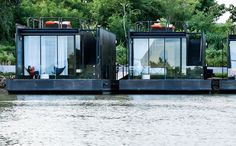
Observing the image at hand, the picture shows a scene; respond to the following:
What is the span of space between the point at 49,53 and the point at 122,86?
4273 mm

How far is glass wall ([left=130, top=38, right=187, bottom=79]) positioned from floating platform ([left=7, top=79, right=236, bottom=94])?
1.51 m

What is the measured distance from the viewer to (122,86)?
37750 millimetres

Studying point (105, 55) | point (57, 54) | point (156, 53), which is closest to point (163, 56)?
point (156, 53)

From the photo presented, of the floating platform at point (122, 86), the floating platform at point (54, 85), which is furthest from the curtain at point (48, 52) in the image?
the floating platform at point (54, 85)

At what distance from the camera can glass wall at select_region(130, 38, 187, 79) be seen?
39438 mm

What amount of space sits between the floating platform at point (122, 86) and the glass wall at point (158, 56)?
4.96 feet

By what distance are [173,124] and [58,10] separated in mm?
56499

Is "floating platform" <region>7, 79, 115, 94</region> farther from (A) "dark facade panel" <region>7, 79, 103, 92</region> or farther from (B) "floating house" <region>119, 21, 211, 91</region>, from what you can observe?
(B) "floating house" <region>119, 21, 211, 91</region>

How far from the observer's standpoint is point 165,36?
131ft

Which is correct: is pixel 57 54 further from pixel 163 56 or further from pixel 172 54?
pixel 172 54

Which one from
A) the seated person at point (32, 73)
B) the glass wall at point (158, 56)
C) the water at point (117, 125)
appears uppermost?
the glass wall at point (158, 56)

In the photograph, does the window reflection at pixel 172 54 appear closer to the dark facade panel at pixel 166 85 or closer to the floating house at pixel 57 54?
the dark facade panel at pixel 166 85

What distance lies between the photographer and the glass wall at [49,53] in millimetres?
38875

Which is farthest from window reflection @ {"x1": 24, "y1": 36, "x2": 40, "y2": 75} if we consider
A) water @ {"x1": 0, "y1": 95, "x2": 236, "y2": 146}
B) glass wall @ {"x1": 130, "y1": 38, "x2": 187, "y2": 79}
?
water @ {"x1": 0, "y1": 95, "x2": 236, "y2": 146}
